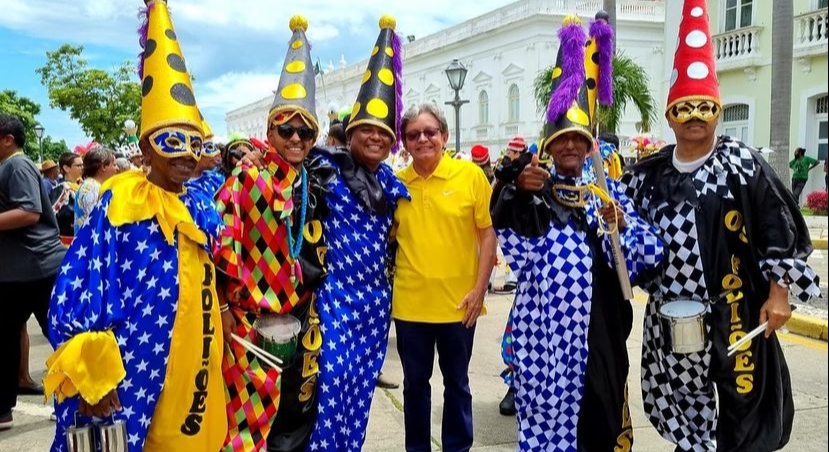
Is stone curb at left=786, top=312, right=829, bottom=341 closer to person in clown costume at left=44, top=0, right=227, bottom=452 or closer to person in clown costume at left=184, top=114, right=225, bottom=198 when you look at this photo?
person in clown costume at left=184, top=114, right=225, bottom=198

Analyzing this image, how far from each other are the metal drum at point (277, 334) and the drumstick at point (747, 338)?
6.55 feet

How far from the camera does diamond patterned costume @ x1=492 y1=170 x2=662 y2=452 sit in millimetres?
2953

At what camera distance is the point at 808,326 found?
20.4 feet

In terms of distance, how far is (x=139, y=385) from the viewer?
251cm

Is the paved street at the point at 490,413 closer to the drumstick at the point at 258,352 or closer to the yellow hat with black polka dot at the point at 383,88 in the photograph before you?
the drumstick at the point at 258,352

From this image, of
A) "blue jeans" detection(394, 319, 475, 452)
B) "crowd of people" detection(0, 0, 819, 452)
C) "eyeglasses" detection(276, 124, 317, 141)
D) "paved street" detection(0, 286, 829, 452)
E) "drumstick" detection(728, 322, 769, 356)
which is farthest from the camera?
"paved street" detection(0, 286, 829, 452)

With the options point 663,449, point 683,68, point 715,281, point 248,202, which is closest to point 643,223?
point 715,281

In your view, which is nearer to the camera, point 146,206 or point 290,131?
point 146,206

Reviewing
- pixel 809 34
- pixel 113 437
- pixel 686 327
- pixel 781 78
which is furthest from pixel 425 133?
pixel 809 34

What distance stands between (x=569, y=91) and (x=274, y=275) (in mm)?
1632

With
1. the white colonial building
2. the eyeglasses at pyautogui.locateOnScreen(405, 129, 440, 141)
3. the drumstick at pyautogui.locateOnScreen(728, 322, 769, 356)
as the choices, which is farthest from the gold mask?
the white colonial building

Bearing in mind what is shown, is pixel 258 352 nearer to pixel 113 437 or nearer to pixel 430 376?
pixel 113 437

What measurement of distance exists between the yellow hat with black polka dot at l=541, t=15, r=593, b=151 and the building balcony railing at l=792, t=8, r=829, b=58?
14842 mm

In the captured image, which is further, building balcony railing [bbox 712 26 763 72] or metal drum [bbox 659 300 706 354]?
building balcony railing [bbox 712 26 763 72]
